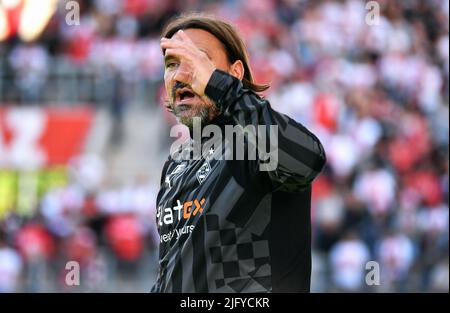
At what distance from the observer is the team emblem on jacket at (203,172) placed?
3211 mm

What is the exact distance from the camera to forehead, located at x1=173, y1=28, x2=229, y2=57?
3342 mm

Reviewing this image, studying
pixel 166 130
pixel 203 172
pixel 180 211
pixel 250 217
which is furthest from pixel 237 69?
pixel 166 130

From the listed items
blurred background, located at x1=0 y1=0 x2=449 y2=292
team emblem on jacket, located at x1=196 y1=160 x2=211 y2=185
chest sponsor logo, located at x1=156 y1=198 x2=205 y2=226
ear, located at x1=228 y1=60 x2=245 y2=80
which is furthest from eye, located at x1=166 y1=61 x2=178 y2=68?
blurred background, located at x1=0 y1=0 x2=449 y2=292

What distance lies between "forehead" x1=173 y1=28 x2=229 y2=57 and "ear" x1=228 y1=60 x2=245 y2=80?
73 mm

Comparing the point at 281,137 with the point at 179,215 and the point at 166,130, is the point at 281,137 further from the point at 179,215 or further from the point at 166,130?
the point at 166,130

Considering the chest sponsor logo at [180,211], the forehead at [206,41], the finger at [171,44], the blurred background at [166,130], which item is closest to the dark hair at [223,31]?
Answer: the forehead at [206,41]

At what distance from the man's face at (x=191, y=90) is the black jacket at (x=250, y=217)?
0.20 meters

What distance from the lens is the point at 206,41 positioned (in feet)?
11.0

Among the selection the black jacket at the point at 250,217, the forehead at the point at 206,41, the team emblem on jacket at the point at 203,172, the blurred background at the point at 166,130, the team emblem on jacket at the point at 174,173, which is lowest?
the black jacket at the point at 250,217

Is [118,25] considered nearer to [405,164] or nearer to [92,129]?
[92,129]

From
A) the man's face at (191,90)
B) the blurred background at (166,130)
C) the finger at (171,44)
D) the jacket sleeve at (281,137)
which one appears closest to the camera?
the jacket sleeve at (281,137)

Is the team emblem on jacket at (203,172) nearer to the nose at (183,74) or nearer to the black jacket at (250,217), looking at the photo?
the black jacket at (250,217)

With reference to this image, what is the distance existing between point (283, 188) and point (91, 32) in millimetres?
11913

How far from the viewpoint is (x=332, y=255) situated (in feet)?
36.7
